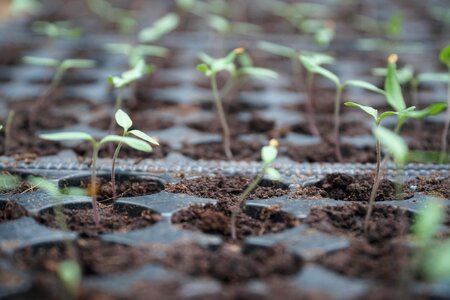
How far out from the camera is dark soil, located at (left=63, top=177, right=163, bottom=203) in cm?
115

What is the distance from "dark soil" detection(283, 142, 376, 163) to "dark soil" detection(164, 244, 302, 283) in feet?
1.78

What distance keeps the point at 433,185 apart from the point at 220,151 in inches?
21.6

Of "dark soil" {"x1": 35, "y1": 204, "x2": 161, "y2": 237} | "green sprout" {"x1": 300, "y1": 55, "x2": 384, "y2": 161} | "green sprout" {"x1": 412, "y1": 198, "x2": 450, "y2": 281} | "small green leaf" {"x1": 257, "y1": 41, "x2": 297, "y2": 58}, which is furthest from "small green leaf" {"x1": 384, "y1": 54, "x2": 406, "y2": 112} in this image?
"small green leaf" {"x1": 257, "y1": 41, "x2": 297, "y2": 58}

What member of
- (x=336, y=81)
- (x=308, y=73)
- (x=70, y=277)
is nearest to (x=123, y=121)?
(x=70, y=277)

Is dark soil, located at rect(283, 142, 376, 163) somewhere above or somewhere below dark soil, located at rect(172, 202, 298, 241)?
above

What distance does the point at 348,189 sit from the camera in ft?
3.71

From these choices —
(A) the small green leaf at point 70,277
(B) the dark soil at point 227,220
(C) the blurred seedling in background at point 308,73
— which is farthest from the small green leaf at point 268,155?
(C) the blurred seedling in background at point 308,73

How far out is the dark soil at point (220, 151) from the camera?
139cm

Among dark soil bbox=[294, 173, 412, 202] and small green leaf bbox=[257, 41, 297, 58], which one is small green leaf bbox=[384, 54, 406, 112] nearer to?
dark soil bbox=[294, 173, 412, 202]

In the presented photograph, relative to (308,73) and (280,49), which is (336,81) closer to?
(308,73)

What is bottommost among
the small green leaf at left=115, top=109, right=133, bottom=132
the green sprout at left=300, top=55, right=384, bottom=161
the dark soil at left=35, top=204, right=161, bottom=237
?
the dark soil at left=35, top=204, right=161, bottom=237

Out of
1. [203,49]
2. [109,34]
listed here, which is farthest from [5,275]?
[109,34]

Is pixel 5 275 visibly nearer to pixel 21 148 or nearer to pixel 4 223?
pixel 4 223

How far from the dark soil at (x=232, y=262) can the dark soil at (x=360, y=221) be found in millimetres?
129
